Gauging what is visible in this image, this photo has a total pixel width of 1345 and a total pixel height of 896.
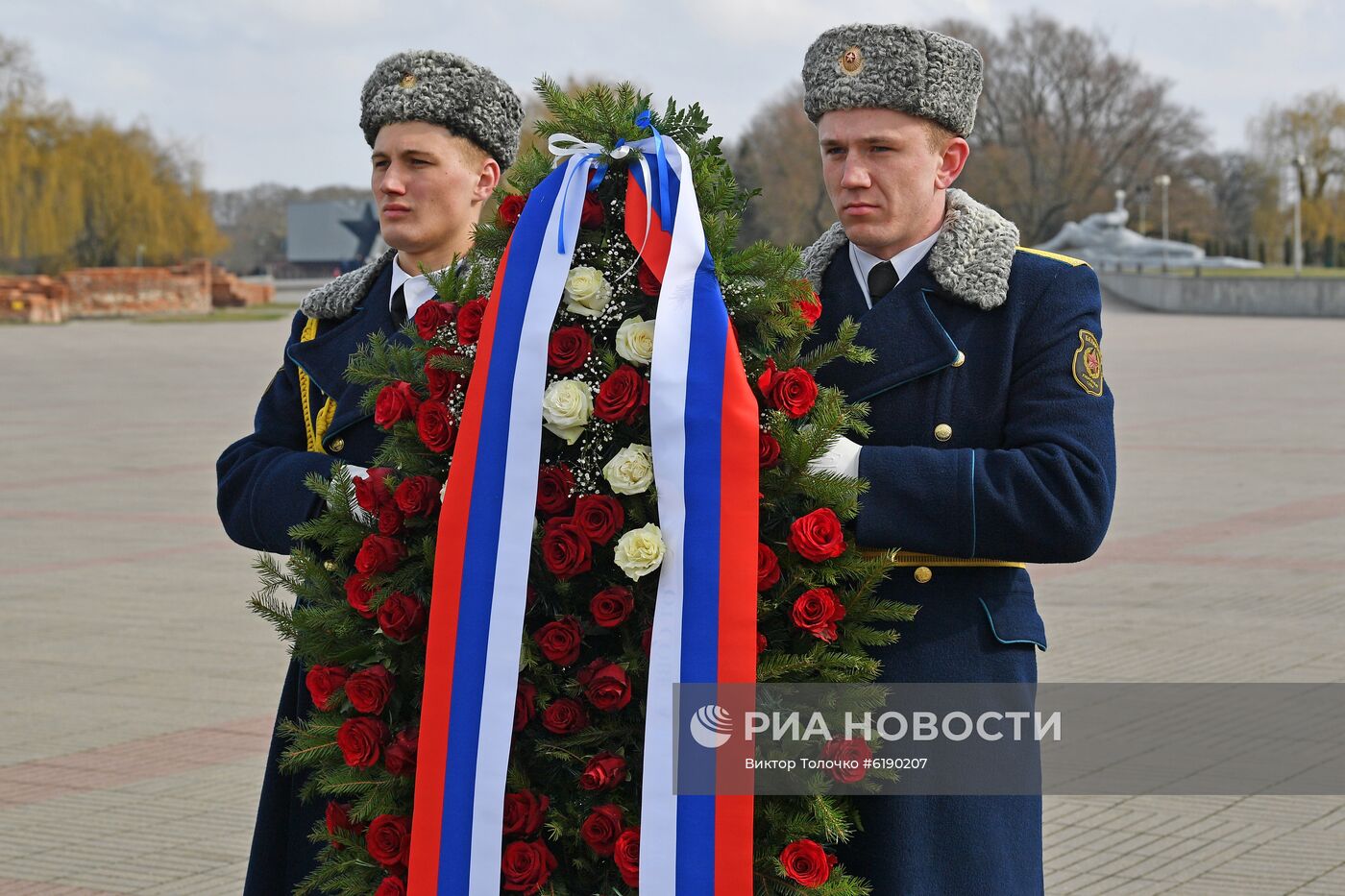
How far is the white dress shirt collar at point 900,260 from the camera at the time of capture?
2.57 meters

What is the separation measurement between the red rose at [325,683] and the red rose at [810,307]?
0.83m

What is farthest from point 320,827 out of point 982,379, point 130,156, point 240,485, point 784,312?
point 130,156

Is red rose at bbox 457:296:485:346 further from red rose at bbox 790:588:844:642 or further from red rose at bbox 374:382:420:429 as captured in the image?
red rose at bbox 790:588:844:642

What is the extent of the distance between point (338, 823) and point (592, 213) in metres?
0.94

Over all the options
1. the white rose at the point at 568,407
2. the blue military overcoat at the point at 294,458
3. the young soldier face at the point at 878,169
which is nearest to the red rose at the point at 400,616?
the white rose at the point at 568,407

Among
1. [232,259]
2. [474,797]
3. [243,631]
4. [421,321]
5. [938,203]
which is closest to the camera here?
[474,797]

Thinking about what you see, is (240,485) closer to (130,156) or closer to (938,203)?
(938,203)

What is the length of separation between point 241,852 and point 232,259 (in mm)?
98743

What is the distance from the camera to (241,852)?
452 cm

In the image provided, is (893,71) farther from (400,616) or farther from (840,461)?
(400,616)

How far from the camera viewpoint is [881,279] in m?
2.59

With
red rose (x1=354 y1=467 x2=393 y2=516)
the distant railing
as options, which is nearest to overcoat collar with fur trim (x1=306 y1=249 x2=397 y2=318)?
red rose (x1=354 y1=467 x2=393 y2=516)

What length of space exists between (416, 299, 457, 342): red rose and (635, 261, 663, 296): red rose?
0.31 meters

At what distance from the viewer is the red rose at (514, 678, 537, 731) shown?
219 centimetres
